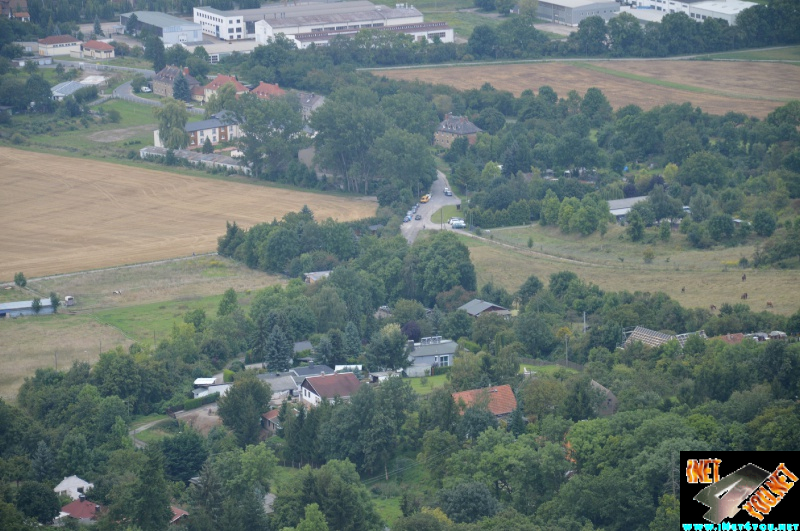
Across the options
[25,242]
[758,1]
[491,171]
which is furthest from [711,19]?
[25,242]

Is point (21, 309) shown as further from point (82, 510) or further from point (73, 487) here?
point (82, 510)

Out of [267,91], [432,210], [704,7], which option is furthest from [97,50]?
[704,7]

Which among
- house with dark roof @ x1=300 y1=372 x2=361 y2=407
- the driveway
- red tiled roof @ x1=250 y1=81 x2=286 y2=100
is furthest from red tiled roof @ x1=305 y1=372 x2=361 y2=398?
red tiled roof @ x1=250 y1=81 x2=286 y2=100

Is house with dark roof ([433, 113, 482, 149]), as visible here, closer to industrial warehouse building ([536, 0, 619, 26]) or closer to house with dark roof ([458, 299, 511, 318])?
house with dark roof ([458, 299, 511, 318])

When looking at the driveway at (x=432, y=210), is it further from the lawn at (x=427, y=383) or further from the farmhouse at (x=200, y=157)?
the lawn at (x=427, y=383)

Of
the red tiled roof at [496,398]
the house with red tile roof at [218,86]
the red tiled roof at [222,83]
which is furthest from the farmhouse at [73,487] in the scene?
the red tiled roof at [222,83]

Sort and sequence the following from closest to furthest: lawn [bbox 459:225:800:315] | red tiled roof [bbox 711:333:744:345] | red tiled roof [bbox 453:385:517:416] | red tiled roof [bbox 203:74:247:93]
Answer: red tiled roof [bbox 453:385:517:416] < red tiled roof [bbox 711:333:744:345] < lawn [bbox 459:225:800:315] < red tiled roof [bbox 203:74:247:93]
